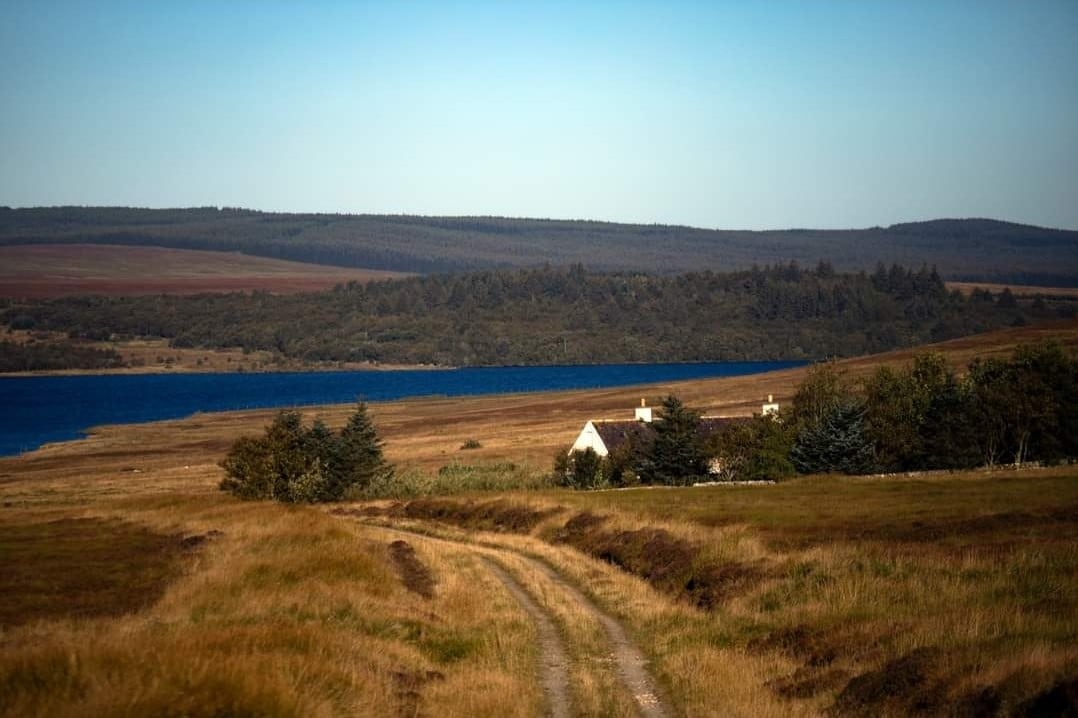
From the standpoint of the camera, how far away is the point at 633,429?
74875 mm

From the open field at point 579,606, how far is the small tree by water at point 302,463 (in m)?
10.7

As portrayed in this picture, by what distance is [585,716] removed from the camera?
15.6 meters

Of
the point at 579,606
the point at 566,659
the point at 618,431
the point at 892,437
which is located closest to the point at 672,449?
the point at 892,437

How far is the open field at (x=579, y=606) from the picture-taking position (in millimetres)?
13742

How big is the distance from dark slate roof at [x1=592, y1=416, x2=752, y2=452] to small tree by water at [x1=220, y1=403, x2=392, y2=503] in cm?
1412

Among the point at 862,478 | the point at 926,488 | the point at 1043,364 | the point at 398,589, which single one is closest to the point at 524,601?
the point at 398,589

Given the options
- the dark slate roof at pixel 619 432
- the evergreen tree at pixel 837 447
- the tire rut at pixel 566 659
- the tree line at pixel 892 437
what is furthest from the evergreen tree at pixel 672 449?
the tire rut at pixel 566 659

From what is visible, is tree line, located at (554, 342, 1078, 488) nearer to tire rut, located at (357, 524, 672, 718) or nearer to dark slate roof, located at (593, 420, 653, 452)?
dark slate roof, located at (593, 420, 653, 452)

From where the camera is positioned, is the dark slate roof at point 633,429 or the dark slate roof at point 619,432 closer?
the dark slate roof at point 633,429

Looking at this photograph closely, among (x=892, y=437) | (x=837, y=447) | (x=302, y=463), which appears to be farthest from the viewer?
(x=892, y=437)

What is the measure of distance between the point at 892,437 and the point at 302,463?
3223 centimetres

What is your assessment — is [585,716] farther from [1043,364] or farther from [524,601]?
[1043,364]

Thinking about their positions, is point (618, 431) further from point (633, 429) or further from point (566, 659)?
point (566, 659)

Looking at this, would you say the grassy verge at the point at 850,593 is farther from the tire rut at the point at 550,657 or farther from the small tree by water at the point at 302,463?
the small tree by water at the point at 302,463
